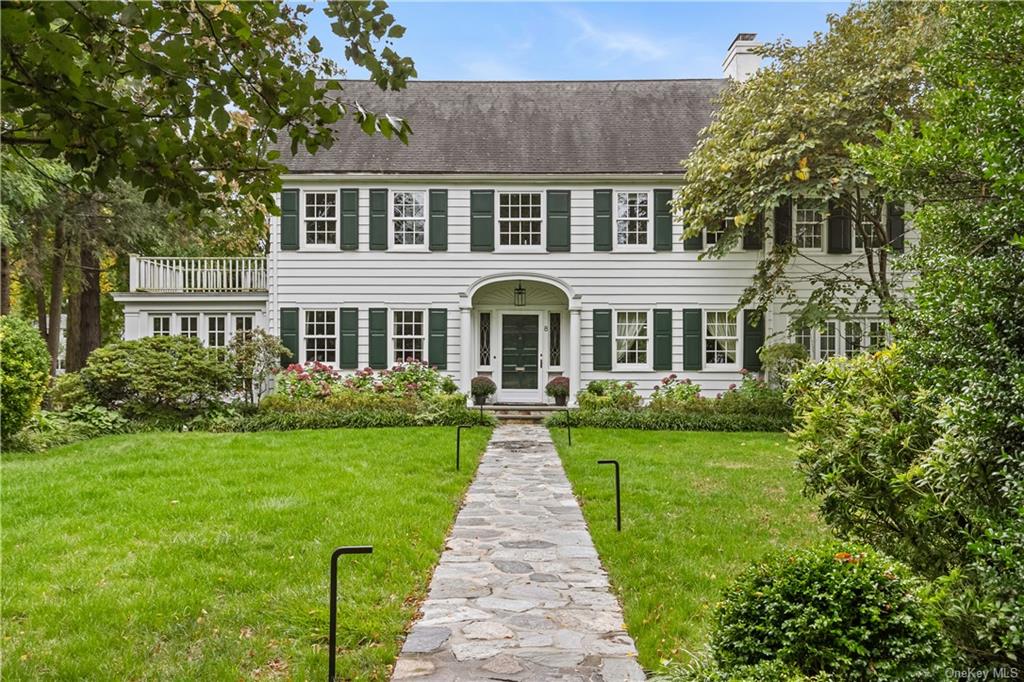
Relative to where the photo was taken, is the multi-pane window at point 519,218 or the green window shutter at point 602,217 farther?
the multi-pane window at point 519,218

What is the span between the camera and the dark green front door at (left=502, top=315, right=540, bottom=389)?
17.1 meters

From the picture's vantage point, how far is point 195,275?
1742cm

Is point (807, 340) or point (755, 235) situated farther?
point (807, 340)

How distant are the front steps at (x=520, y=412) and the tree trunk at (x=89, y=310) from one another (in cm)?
1227

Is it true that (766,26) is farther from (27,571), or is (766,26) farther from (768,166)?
(27,571)

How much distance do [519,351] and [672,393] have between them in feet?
13.0

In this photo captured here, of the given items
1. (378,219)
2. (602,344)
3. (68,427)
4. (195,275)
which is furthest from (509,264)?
(68,427)

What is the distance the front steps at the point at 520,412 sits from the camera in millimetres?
15180

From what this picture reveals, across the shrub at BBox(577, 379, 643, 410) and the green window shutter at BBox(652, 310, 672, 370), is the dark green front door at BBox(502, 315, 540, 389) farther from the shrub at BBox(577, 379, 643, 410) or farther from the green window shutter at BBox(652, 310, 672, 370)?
the green window shutter at BBox(652, 310, 672, 370)

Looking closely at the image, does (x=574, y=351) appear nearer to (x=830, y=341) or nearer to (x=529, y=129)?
(x=529, y=129)

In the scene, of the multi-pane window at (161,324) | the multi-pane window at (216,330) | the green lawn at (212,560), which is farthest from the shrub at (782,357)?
the multi-pane window at (161,324)

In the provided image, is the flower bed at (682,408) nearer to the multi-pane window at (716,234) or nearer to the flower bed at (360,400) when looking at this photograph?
the flower bed at (360,400)

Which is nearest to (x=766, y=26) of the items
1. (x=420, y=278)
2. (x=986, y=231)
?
(x=420, y=278)

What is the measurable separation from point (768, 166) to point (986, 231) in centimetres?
1045
